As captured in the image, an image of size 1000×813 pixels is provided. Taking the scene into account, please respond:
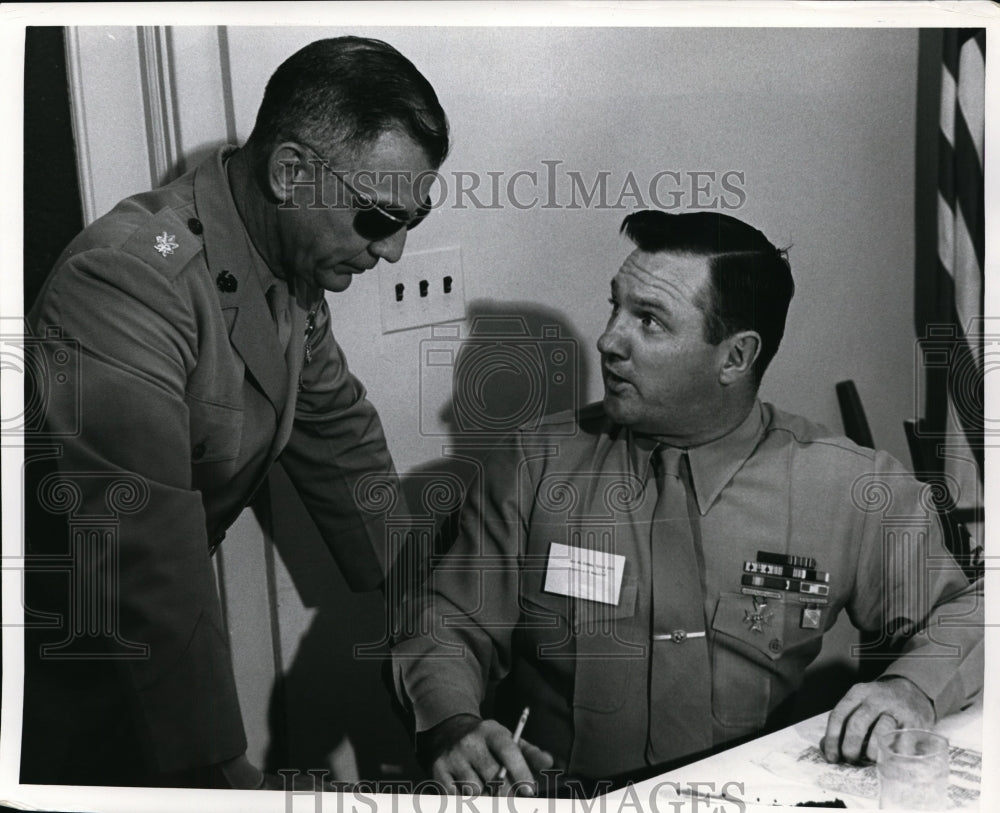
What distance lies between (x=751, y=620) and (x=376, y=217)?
864 mm

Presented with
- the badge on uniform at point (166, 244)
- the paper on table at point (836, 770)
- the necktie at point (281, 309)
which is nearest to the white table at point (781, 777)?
the paper on table at point (836, 770)

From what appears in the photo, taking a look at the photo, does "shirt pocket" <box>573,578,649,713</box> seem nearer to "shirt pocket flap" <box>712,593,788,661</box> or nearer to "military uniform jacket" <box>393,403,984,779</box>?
"military uniform jacket" <box>393,403,984,779</box>

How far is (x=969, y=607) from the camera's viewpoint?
1883mm

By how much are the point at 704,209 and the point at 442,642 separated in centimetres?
80

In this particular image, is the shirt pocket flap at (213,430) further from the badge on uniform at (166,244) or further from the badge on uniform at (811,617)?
the badge on uniform at (811,617)

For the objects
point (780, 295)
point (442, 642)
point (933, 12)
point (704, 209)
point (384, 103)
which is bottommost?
point (442, 642)

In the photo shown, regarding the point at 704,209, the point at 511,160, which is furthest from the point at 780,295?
the point at 511,160

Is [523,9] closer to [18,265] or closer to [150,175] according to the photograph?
[150,175]

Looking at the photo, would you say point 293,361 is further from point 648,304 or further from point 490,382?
point 648,304

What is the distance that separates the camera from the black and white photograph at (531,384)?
1.82 m

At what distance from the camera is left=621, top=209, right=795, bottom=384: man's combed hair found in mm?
1812

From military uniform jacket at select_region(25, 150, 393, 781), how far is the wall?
93 mm

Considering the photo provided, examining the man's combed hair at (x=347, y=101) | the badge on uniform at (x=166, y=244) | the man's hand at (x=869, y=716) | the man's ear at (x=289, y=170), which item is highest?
the man's combed hair at (x=347, y=101)

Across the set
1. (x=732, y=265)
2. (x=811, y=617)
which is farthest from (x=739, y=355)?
(x=811, y=617)
